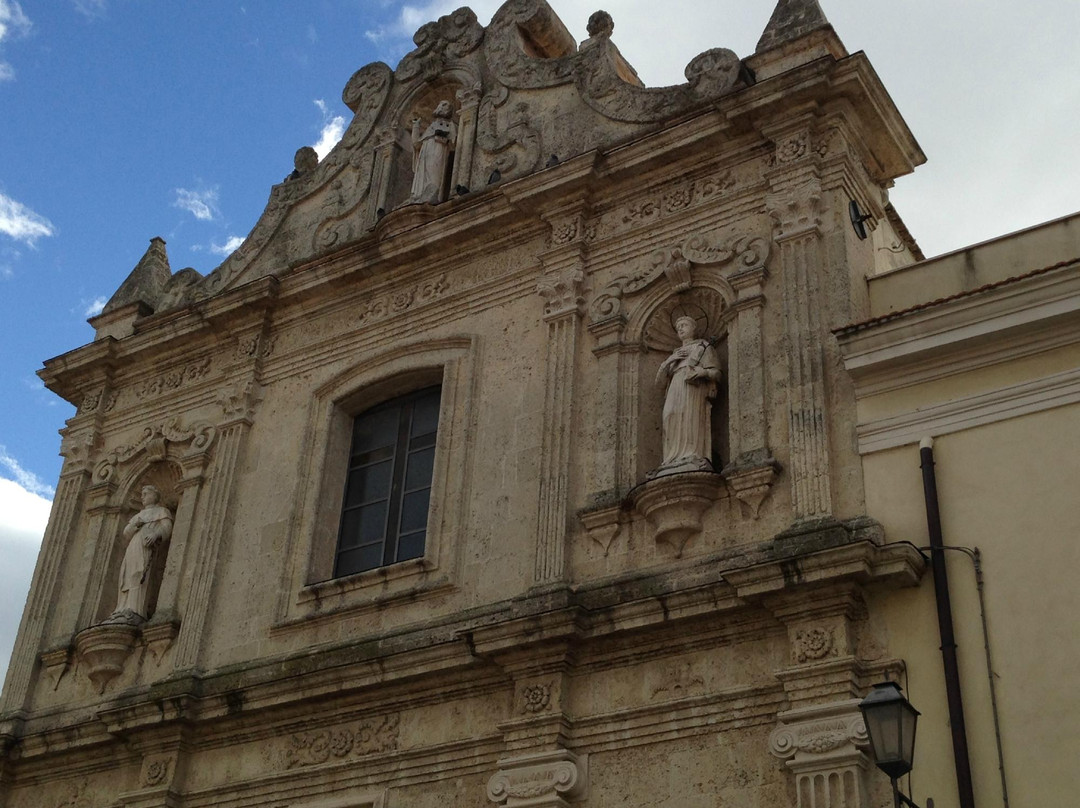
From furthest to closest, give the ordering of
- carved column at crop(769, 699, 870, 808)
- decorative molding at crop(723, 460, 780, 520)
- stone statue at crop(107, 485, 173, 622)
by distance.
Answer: stone statue at crop(107, 485, 173, 622), decorative molding at crop(723, 460, 780, 520), carved column at crop(769, 699, 870, 808)

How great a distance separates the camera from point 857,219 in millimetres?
11883

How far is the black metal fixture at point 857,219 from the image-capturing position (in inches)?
466

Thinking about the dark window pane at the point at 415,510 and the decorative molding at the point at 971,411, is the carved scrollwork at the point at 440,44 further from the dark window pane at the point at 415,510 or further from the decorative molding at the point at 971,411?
the decorative molding at the point at 971,411

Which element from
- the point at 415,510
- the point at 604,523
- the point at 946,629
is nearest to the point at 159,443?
the point at 415,510

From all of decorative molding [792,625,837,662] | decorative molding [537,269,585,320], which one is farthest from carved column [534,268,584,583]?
decorative molding [792,625,837,662]

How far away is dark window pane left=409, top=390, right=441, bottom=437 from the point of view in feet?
44.8

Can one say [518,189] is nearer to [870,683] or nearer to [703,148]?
[703,148]

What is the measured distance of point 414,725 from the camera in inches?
456

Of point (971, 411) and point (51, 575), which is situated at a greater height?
point (51, 575)

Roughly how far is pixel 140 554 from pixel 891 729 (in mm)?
→ 9066

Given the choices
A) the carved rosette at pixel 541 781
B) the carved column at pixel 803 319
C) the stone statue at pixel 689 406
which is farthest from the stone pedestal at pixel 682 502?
the carved rosette at pixel 541 781

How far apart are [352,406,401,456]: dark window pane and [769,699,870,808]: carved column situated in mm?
5447

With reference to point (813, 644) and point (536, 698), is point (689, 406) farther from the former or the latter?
point (536, 698)

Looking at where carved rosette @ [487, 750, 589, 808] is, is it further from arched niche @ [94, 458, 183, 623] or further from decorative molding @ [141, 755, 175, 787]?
arched niche @ [94, 458, 183, 623]
